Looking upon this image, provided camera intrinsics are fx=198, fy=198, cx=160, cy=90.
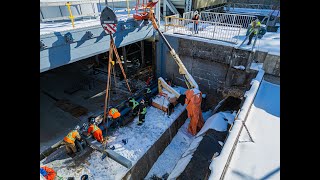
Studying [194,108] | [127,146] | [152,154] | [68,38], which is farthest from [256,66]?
[68,38]

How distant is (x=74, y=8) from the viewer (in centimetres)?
1024

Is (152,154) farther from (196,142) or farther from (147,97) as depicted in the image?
(147,97)

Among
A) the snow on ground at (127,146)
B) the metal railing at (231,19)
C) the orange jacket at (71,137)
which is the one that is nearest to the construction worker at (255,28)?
the metal railing at (231,19)

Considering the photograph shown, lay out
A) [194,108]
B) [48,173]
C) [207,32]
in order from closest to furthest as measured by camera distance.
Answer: [48,173] → [194,108] → [207,32]

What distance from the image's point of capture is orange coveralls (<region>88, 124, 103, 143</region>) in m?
9.24

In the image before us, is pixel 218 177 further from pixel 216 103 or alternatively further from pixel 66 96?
pixel 66 96

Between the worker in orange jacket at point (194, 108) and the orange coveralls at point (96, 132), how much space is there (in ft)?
14.8

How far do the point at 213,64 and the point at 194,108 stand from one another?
3.76 metres

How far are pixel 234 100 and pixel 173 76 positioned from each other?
4545 millimetres

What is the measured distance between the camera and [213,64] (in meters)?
12.3

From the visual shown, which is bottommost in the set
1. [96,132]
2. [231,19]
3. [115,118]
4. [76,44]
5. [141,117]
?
[96,132]

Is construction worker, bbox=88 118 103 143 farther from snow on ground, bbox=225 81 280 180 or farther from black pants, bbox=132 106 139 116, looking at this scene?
snow on ground, bbox=225 81 280 180

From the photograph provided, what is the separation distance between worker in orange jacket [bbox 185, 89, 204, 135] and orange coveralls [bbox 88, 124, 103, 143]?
452 cm

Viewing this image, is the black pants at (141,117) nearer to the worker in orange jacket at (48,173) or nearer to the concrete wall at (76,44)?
the concrete wall at (76,44)
